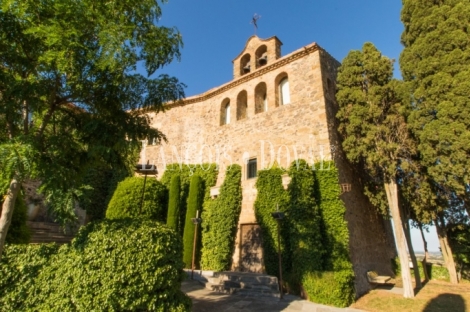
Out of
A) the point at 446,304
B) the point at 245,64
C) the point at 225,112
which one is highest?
the point at 245,64

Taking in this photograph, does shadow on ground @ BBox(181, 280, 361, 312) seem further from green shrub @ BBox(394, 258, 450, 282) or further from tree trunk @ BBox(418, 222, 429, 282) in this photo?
tree trunk @ BBox(418, 222, 429, 282)

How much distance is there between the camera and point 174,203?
12117mm

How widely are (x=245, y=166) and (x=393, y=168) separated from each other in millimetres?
5750

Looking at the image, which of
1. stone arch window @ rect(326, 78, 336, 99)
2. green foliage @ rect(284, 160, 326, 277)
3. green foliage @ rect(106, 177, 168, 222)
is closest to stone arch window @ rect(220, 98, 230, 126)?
green foliage @ rect(106, 177, 168, 222)

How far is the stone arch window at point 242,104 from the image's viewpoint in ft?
45.1

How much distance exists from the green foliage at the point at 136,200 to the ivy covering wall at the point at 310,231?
457cm

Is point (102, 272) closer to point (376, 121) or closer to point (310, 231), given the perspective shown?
point (310, 231)

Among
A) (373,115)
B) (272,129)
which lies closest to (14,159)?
(272,129)

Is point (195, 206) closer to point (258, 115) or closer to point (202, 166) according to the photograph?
point (202, 166)

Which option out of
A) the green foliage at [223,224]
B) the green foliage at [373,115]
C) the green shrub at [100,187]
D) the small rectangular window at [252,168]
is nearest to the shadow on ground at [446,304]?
the green foliage at [373,115]

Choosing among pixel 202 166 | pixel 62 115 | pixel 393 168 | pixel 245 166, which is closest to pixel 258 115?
pixel 245 166

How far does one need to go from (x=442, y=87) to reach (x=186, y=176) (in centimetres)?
1057

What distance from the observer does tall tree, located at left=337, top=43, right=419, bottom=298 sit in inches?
363

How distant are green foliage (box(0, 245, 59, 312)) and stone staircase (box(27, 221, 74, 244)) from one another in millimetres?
5764
